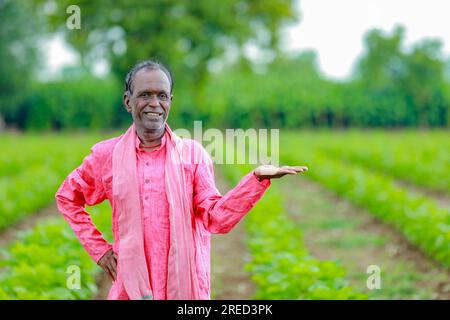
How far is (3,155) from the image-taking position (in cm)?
1756

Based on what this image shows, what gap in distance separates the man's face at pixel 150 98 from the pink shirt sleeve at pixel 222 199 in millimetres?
271

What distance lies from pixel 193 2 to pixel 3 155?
12515 millimetres

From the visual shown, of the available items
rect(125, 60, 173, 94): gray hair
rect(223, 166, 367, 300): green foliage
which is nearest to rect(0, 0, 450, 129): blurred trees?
rect(223, 166, 367, 300): green foliage

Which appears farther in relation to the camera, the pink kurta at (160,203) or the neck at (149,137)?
the neck at (149,137)

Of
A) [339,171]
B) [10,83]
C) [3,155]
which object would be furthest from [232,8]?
[339,171]

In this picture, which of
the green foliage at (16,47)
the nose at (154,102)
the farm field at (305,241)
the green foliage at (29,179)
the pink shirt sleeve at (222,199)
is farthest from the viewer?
the green foliage at (16,47)

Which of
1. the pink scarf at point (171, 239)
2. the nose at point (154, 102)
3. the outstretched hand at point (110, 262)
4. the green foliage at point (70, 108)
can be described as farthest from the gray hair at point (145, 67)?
the green foliage at point (70, 108)

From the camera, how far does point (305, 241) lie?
8336 mm

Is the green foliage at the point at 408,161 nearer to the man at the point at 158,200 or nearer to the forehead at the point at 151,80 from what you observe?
the man at the point at 158,200

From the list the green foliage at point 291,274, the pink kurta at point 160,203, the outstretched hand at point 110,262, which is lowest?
the green foliage at point 291,274

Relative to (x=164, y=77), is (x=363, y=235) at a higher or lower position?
lower

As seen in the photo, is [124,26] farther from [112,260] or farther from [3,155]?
[112,260]

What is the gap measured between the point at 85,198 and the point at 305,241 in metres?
5.58

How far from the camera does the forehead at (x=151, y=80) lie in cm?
286
